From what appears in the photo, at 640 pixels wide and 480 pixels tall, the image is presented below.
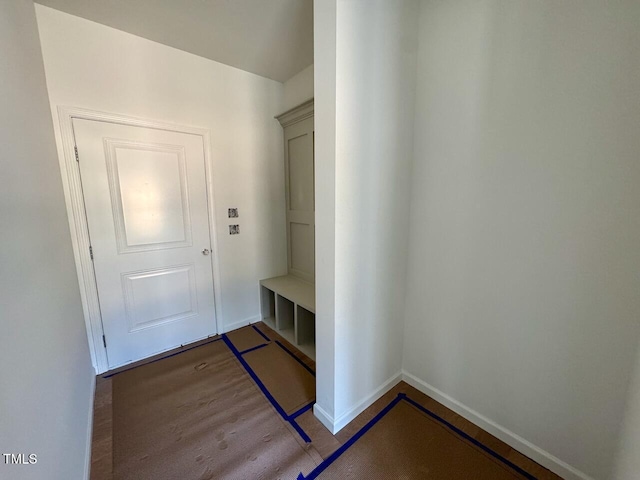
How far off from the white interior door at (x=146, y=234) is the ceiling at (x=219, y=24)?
0.71 meters

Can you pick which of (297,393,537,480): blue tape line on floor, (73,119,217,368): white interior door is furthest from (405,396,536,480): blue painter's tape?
(73,119,217,368): white interior door

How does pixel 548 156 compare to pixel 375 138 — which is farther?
pixel 375 138

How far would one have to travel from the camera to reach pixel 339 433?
4.82 ft

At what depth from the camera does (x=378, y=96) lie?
1368 millimetres

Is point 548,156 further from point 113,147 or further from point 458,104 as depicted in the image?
point 113,147

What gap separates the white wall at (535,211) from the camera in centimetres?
101

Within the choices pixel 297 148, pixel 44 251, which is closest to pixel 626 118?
pixel 297 148

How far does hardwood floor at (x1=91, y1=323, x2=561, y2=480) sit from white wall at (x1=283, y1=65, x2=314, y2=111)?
267cm

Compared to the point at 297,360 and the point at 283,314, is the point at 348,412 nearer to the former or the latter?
the point at 297,360

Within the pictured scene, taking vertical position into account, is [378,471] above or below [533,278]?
below

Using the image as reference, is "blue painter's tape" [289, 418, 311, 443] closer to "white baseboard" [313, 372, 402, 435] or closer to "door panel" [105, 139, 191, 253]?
"white baseboard" [313, 372, 402, 435]

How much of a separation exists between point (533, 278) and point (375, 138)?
111 centimetres

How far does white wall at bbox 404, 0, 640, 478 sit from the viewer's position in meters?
1.01

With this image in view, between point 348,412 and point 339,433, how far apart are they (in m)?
0.12
